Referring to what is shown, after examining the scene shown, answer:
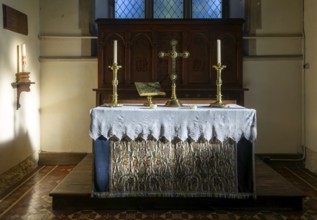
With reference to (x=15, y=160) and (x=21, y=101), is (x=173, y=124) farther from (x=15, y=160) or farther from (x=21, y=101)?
(x=21, y=101)

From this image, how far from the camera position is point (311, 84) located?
20.2ft

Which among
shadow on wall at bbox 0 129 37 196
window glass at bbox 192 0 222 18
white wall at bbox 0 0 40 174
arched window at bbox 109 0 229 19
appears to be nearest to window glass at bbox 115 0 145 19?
arched window at bbox 109 0 229 19

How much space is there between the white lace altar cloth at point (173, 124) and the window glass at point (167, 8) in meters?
3.47

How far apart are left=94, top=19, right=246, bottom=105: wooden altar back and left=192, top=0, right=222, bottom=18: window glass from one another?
0.73 meters

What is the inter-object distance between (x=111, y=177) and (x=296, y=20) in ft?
13.3

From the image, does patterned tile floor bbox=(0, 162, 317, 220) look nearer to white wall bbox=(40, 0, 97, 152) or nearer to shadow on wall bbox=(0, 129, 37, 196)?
shadow on wall bbox=(0, 129, 37, 196)

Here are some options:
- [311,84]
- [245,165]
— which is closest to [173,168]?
[245,165]

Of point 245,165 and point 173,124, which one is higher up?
point 173,124

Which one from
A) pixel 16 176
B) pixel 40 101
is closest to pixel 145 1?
pixel 40 101

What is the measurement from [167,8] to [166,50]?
1.01 metres

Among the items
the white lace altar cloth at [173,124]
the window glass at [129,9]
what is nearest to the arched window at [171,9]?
the window glass at [129,9]

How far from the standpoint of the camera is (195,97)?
6.38m

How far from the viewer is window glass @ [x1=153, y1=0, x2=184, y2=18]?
707 cm

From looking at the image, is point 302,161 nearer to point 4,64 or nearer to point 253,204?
point 253,204
